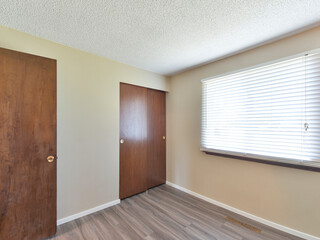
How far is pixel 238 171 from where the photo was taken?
2188 millimetres

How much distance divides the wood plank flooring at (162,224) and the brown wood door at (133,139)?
337mm

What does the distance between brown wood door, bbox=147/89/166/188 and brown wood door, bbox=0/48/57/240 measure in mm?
1705

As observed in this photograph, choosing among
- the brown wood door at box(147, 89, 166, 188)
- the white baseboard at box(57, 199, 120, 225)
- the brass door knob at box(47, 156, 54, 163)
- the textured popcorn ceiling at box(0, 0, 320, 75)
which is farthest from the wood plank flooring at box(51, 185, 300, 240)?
the textured popcorn ceiling at box(0, 0, 320, 75)

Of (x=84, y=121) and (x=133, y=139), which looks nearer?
(x=84, y=121)

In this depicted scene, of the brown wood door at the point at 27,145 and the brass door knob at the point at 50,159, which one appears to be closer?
the brown wood door at the point at 27,145

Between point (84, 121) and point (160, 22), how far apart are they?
1688 millimetres

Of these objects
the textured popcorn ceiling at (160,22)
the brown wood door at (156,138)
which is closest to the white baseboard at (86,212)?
the brown wood door at (156,138)

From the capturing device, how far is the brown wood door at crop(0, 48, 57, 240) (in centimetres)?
148

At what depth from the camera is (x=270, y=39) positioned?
1848mm

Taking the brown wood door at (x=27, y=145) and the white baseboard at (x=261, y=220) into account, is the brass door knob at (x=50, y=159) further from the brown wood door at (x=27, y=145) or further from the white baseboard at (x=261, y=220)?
the white baseboard at (x=261, y=220)

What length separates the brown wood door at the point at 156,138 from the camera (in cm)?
306

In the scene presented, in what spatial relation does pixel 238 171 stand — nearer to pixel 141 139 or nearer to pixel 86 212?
pixel 141 139

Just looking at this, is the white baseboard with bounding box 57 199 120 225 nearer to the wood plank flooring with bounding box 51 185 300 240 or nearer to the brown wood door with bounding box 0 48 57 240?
the wood plank flooring with bounding box 51 185 300 240

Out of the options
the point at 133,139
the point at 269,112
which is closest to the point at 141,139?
the point at 133,139
